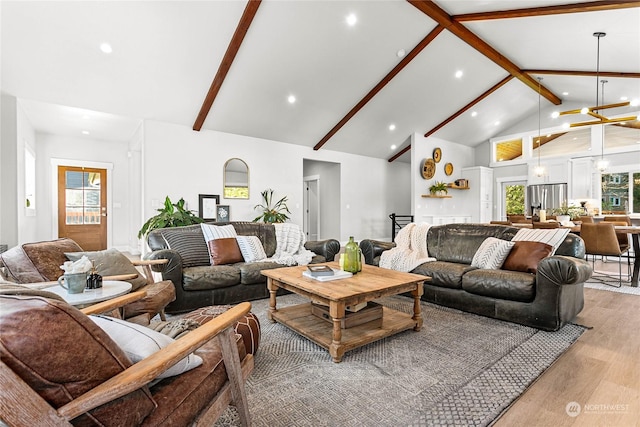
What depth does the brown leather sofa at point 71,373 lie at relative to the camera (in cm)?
68

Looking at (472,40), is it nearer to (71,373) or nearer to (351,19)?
(351,19)

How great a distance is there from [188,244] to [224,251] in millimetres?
417

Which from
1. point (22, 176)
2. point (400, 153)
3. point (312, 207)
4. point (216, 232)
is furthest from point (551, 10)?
point (22, 176)

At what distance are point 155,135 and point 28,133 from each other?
2.17 meters

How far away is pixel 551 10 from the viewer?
4359mm

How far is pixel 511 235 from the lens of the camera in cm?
361

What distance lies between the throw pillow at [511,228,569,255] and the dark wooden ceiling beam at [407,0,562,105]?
3.40m

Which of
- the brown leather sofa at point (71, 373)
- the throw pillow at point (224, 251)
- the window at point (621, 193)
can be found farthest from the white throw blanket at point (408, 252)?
the window at point (621, 193)

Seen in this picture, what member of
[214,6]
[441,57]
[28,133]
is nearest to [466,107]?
[441,57]

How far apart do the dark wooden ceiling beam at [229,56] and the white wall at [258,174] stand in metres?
0.66

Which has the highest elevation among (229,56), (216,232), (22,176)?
(229,56)

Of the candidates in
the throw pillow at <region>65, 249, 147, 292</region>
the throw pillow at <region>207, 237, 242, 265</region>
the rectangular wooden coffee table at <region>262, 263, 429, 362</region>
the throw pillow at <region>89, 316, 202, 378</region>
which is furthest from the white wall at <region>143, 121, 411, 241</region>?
the throw pillow at <region>89, 316, 202, 378</region>

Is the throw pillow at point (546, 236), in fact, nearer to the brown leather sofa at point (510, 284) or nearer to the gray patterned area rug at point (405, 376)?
the brown leather sofa at point (510, 284)

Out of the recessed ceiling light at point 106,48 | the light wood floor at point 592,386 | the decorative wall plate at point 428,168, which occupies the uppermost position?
the recessed ceiling light at point 106,48
